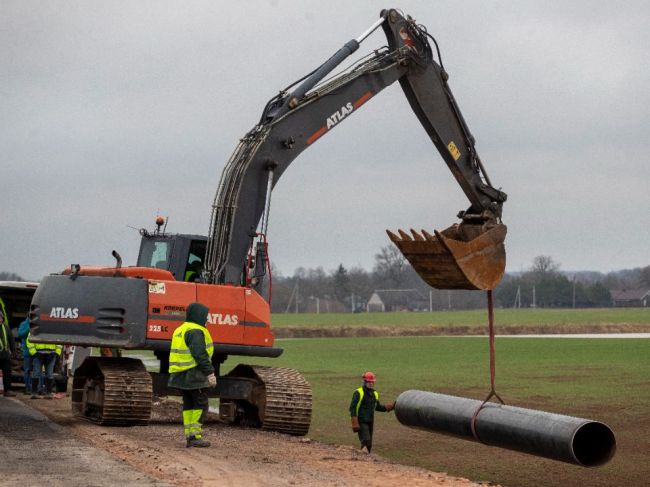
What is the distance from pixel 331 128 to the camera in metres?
20.2

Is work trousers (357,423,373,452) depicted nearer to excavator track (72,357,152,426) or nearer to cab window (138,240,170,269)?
excavator track (72,357,152,426)

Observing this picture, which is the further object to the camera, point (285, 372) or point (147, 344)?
point (285, 372)

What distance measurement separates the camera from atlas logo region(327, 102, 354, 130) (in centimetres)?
2014

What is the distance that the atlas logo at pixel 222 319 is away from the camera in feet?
60.0

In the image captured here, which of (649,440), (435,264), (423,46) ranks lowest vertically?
(649,440)

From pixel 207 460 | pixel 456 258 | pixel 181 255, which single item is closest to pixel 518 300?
pixel 181 255

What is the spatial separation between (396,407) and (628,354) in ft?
100

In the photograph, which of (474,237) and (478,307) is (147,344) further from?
(478,307)

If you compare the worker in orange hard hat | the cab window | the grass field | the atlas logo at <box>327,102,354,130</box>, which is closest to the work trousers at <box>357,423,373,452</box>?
the worker in orange hard hat

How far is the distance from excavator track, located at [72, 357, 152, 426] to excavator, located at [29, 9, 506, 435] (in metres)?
0.02

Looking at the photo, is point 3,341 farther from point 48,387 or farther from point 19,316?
point 19,316

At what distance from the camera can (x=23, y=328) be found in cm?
2622

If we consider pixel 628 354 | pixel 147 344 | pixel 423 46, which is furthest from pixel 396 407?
pixel 628 354

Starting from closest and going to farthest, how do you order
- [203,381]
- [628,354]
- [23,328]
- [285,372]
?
[203,381], [285,372], [23,328], [628,354]
